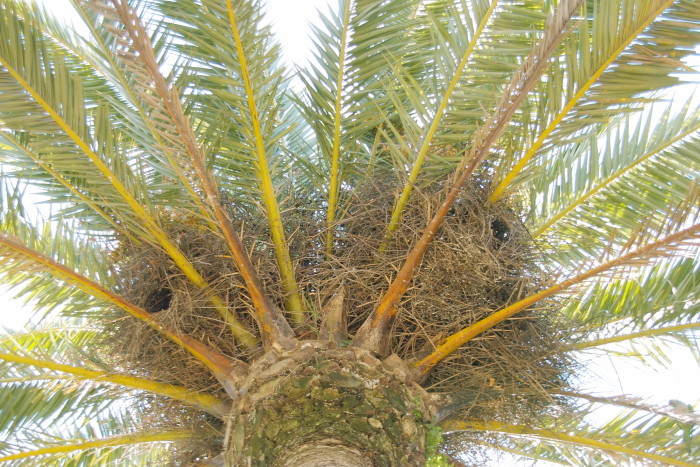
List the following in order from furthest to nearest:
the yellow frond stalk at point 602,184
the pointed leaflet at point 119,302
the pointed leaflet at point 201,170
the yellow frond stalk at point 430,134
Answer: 1. the yellow frond stalk at point 602,184
2. the yellow frond stalk at point 430,134
3. the pointed leaflet at point 119,302
4. the pointed leaflet at point 201,170

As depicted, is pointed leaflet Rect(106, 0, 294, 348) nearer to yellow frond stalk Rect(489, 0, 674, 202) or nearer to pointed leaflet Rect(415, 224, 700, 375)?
pointed leaflet Rect(415, 224, 700, 375)

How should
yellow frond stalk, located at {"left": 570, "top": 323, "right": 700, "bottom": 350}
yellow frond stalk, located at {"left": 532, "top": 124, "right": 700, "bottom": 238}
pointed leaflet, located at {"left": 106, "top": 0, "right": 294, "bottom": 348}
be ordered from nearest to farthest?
1. pointed leaflet, located at {"left": 106, "top": 0, "right": 294, "bottom": 348}
2. yellow frond stalk, located at {"left": 570, "top": 323, "right": 700, "bottom": 350}
3. yellow frond stalk, located at {"left": 532, "top": 124, "right": 700, "bottom": 238}

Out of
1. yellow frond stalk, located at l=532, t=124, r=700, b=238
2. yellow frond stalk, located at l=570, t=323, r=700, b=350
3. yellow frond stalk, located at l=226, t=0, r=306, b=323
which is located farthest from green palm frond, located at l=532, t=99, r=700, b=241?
yellow frond stalk, located at l=226, t=0, r=306, b=323

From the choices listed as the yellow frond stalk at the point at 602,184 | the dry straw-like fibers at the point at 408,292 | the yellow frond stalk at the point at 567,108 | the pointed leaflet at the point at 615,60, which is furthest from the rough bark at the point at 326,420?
the yellow frond stalk at the point at 602,184

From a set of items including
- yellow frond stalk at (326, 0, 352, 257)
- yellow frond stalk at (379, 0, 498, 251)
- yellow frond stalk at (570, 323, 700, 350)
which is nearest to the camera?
yellow frond stalk at (379, 0, 498, 251)

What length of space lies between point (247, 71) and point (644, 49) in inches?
68.3

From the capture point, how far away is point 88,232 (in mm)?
3623

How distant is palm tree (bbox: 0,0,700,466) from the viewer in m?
2.73

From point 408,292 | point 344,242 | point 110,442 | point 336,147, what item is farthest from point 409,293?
point 110,442

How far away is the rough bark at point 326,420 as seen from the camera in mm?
2688

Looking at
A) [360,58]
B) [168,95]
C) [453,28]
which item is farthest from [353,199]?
[168,95]

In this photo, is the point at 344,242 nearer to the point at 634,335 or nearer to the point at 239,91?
the point at 239,91

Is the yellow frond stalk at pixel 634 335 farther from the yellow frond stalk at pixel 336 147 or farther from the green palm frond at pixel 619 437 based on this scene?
the yellow frond stalk at pixel 336 147

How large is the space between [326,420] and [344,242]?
1158mm
